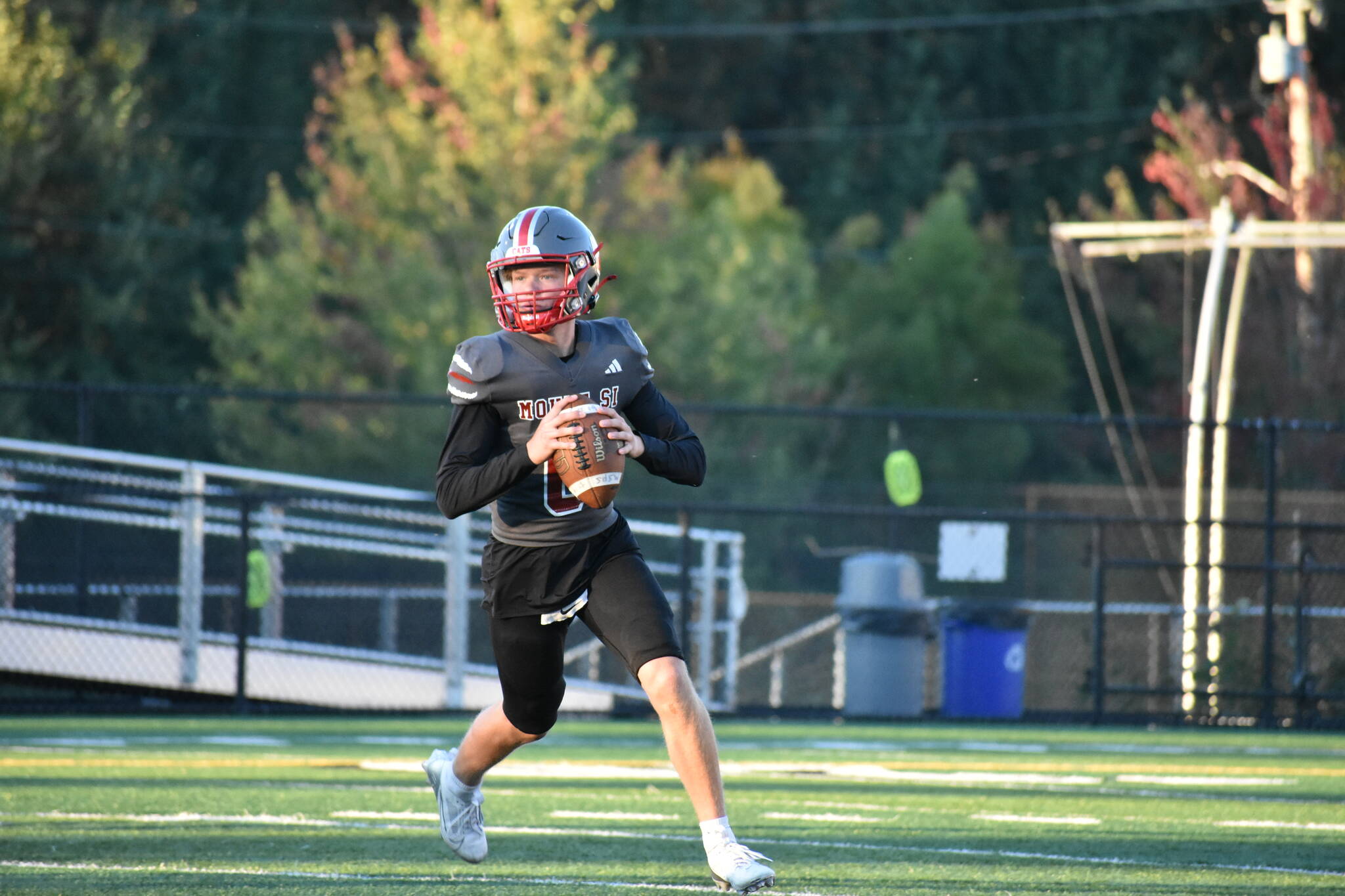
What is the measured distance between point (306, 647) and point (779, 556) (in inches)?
469

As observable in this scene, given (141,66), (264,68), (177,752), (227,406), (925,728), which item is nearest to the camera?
(177,752)

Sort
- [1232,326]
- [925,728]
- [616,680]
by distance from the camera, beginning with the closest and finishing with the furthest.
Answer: [925,728], [1232,326], [616,680]

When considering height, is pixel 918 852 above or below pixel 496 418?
below

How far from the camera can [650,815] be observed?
7.02 m

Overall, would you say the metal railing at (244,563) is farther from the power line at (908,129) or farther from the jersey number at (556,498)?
the power line at (908,129)

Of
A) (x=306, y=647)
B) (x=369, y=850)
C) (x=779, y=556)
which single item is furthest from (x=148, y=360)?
(x=369, y=850)

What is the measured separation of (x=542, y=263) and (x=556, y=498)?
2.23ft

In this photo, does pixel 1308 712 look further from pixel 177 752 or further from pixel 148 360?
pixel 148 360

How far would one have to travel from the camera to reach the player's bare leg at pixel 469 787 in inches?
212

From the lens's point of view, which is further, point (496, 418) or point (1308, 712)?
point (1308, 712)

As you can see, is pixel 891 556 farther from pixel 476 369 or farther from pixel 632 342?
pixel 476 369

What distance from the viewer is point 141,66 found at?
29.5m

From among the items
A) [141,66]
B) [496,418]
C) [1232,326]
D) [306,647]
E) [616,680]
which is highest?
[141,66]

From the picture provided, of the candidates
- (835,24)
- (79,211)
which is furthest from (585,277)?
(835,24)
